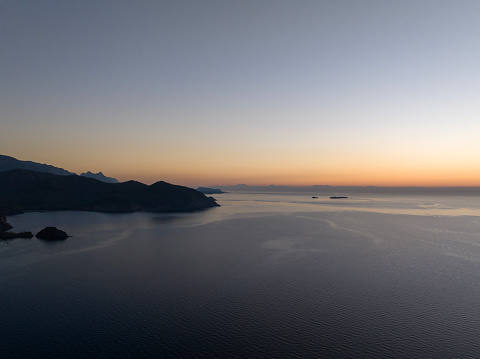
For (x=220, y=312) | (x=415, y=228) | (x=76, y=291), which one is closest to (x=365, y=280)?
(x=220, y=312)

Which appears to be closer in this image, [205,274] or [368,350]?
[368,350]

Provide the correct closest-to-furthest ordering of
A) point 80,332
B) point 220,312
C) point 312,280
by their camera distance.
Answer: point 80,332
point 220,312
point 312,280

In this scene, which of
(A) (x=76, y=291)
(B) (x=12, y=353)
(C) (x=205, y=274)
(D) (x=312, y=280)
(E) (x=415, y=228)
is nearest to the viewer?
(B) (x=12, y=353)

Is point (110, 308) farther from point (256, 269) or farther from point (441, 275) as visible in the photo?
point (441, 275)

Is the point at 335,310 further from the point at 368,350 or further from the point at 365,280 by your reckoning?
the point at 365,280

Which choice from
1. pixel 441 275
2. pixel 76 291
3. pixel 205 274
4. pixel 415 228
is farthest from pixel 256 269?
pixel 415 228

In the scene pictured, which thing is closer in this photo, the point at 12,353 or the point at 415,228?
the point at 12,353
